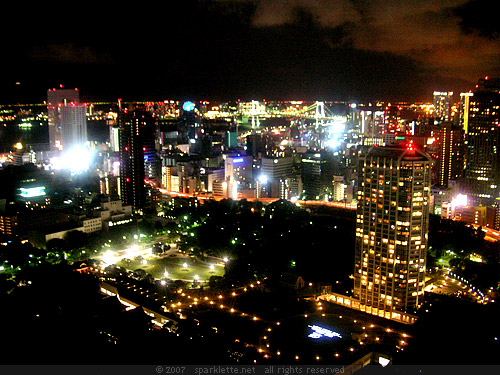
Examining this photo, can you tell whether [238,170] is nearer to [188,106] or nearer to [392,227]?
[188,106]

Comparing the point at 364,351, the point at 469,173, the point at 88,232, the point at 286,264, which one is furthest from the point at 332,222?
the point at 364,351

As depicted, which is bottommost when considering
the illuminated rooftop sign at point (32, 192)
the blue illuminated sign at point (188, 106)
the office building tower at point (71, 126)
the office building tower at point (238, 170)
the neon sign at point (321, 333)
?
the neon sign at point (321, 333)

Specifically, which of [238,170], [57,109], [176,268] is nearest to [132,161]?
[238,170]

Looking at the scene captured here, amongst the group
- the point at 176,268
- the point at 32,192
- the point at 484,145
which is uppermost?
the point at 484,145

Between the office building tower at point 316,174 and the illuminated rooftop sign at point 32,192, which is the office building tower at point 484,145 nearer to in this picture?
the office building tower at point 316,174

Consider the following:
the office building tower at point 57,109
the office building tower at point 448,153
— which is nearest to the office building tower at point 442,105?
the office building tower at point 448,153

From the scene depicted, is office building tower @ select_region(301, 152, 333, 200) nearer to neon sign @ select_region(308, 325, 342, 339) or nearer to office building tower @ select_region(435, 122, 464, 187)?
office building tower @ select_region(435, 122, 464, 187)
